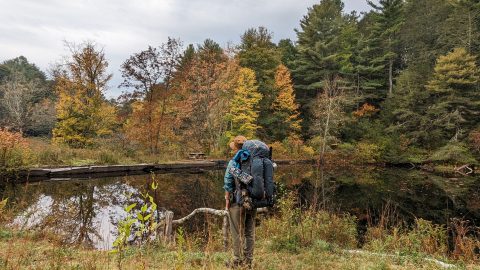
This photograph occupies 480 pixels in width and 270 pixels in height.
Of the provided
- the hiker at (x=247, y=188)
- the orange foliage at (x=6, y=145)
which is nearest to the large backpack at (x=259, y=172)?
the hiker at (x=247, y=188)

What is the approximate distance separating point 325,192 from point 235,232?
1079 cm

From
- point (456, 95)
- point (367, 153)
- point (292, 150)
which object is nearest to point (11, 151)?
point (292, 150)

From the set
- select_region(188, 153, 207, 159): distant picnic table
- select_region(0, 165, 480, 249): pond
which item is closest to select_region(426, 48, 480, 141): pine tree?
select_region(0, 165, 480, 249): pond

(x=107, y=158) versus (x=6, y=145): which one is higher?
(x=6, y=145)

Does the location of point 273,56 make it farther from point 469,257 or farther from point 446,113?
point 469,257

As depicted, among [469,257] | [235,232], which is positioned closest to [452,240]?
[469,257]

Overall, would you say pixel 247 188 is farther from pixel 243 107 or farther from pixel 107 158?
pixel 243 107

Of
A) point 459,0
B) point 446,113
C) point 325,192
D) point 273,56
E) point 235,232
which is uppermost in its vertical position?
point 459,0

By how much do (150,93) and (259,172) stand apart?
65.6 ft

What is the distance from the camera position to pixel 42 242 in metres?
5.52

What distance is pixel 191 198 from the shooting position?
39.1ft

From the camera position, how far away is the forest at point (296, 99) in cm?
2220

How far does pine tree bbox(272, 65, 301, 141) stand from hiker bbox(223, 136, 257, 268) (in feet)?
85.4

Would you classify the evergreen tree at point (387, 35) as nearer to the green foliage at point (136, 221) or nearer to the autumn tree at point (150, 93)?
the autumn tree at point (150, 93)
